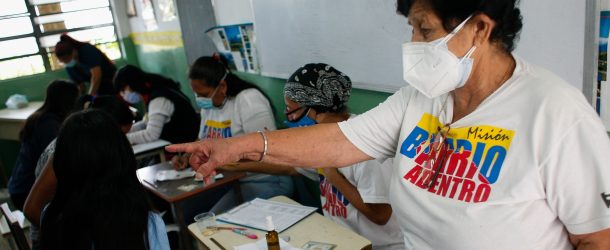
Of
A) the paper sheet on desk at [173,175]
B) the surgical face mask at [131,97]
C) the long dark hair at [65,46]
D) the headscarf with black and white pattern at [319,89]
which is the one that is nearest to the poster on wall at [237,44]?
the surgical face mask at [131,97]

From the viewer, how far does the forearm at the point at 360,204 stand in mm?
1734

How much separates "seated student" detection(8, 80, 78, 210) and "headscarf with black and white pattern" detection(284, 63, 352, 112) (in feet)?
6.53

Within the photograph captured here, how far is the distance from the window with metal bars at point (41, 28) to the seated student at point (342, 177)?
544 cm

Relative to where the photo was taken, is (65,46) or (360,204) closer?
(360,204)

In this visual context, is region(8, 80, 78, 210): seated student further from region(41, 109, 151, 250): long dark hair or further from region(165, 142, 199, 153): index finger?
region(165, 142, 199, 153): index finger

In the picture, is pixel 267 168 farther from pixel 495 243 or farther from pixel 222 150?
pixel 495 243

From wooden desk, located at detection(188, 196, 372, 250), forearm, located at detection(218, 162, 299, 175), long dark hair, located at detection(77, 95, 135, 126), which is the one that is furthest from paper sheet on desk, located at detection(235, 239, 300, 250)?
long dark hair, located at detection(77, 95, 135, 126)

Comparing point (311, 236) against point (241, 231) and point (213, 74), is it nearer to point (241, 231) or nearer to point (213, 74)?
point (241, 231)

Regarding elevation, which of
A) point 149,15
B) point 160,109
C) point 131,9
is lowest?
point 160,109

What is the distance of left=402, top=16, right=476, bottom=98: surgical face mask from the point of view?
3.24ft

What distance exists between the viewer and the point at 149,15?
5.69 metres

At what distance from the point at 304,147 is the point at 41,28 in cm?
633

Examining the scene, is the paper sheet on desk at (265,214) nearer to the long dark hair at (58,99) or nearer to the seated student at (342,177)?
the seated student at (342,177)

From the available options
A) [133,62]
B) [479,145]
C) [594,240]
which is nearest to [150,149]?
[479,145]
